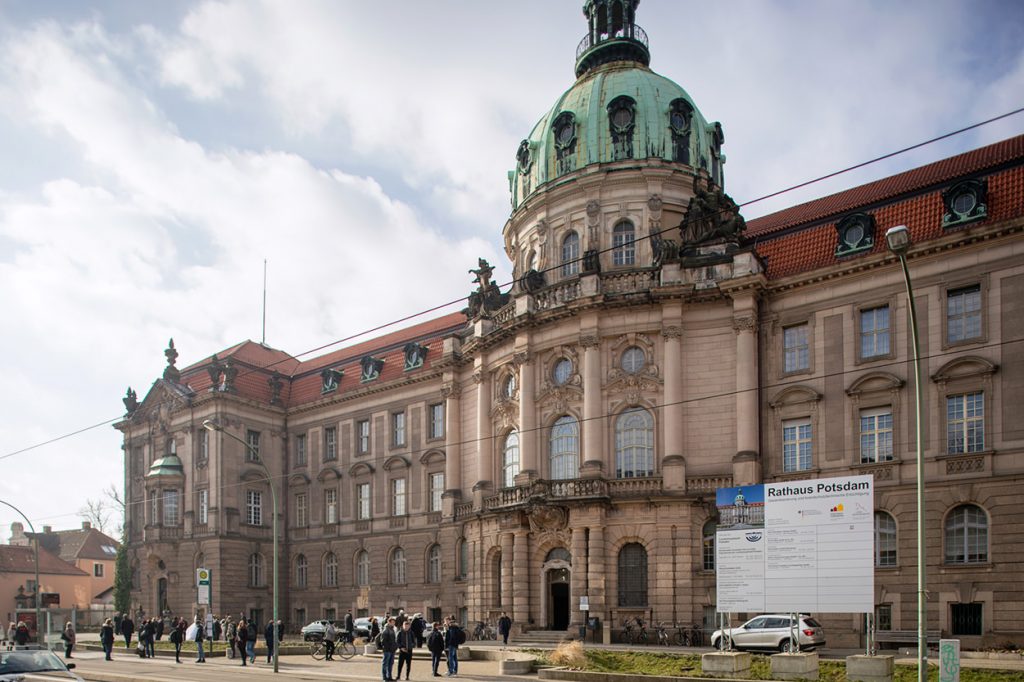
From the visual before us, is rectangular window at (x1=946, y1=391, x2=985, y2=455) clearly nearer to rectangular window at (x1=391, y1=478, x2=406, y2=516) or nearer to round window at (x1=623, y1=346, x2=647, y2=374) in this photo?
round window at (x1=623, y1=346, x2=647, y2=374)

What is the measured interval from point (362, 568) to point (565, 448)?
1976 centimetres

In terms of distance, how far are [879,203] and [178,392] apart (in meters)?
43.8

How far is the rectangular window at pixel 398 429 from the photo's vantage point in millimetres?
58069

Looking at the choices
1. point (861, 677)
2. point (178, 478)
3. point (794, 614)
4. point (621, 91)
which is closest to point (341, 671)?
point (794, 614)

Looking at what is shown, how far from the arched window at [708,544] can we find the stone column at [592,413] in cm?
489

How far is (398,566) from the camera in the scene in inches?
2249

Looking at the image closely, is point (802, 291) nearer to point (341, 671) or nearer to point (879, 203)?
point (879, 203)

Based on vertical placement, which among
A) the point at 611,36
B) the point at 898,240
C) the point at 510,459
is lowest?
the point at 510,459

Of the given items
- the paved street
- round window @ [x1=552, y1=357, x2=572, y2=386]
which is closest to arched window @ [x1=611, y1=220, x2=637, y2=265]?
round window @ [x1=552, y1=357, x2=572, y2=386]

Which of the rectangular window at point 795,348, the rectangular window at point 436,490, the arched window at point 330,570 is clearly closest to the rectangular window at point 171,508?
the arched window at point 330,570

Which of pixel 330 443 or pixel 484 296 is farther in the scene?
pixel 330 443

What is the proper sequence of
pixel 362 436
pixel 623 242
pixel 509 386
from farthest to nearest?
1. pixel 362 436
2. pixel 509 386
3. pixel 623 242

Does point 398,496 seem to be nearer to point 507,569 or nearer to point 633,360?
point 507,569

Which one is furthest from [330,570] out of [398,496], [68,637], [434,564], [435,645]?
[435,645]
